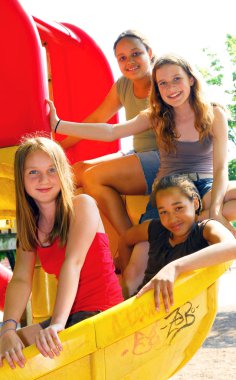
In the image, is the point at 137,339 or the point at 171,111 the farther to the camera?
the point at 171,111

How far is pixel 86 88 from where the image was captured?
3.66 m

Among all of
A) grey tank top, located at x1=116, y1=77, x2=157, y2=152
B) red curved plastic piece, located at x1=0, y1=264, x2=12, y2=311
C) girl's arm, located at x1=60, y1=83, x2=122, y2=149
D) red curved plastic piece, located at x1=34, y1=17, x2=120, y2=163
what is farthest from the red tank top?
red curved plastic piece, located at x1=34, y1=17, x2=120, y2=163

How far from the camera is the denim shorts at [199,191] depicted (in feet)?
8.68

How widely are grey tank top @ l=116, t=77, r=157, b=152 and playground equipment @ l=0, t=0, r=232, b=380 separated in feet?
1.08

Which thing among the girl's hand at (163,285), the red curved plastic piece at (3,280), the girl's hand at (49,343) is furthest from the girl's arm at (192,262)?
the red curved plastic piece at (3,280)

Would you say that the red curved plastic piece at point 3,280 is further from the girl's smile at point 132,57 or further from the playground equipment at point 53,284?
the girl's smile at point 132,57

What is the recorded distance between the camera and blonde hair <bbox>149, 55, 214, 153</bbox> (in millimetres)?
2666

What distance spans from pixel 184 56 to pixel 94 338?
126 cm

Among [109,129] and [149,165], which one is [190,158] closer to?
[149,165]

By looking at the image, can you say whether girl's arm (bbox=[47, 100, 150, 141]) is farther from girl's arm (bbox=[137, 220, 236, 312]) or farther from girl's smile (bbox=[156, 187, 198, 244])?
girl's arm (bbox=[137, 220, 236, 312])

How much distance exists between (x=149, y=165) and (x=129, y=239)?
0.39 meters

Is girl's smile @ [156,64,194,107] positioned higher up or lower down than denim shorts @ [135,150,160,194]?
higher up

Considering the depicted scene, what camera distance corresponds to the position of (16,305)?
2.10 meters

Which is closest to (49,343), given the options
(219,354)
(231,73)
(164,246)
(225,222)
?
(164,246)
